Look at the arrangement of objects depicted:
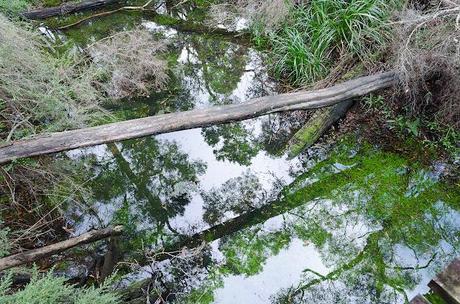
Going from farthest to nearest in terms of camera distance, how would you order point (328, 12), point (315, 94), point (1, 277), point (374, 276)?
point (328, 12) → point (315, 94) → point (374, 276) → point (1, 277)

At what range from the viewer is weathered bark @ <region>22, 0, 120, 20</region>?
23.4 feet

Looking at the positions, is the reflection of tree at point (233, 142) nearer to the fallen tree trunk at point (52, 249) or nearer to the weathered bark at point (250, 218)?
the weathered bark at point (250, 218)

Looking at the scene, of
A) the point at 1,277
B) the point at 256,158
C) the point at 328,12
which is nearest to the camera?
the point at 1,277

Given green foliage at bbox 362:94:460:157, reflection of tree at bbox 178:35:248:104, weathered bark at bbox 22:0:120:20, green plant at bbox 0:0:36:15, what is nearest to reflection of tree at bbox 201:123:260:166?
reflection of tree at bbox 178:35:248:104

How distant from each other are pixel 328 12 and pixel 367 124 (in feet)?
5.73

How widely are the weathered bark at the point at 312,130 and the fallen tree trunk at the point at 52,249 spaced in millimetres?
2160

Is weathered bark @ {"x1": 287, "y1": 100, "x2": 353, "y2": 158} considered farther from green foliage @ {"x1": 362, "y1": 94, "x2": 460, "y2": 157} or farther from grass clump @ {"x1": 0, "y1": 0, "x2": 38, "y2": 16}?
grass clump @ {"x1": 0, "y1": 0, "x2": 38, "y2": 16}

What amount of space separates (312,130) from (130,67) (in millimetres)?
2656

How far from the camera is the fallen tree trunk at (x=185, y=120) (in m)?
3.49

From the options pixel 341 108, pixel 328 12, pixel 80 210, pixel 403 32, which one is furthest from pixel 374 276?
pixel 328 12

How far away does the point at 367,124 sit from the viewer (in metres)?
4.99

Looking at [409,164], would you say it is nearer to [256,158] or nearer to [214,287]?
[256,158]

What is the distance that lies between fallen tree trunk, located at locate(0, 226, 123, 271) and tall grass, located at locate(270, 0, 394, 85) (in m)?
3.08

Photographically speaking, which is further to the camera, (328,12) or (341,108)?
(328,12)
